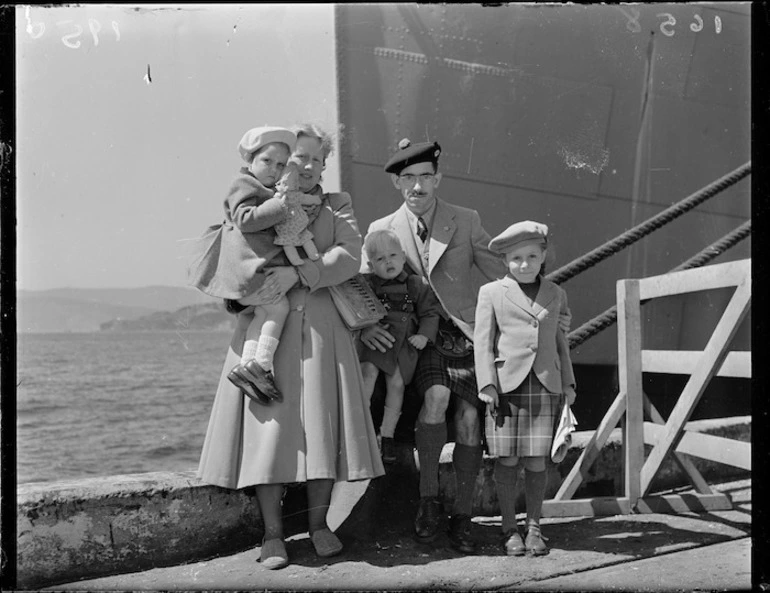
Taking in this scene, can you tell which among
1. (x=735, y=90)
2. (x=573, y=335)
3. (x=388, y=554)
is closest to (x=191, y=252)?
(x=388, y=554)

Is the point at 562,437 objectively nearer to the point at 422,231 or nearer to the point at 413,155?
the point at 422,231

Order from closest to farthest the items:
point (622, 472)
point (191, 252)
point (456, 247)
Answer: point (191, 252)
point (456, 247)
point (622, 472)

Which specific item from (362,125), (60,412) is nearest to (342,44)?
(362,125)

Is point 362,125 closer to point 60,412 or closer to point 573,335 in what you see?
point 573,335

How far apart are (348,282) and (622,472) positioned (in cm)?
198

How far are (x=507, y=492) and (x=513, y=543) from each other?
8.0 inches

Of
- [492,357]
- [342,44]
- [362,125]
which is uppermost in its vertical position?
[342,44]

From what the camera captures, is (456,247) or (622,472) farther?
(622,472)

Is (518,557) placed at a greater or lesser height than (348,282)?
lesser

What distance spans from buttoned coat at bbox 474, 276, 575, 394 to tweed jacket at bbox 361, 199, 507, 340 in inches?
6.8

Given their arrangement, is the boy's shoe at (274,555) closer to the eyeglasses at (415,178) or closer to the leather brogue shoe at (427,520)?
the leather brogue shoe at (427,520)

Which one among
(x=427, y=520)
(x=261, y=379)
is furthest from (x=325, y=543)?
(x=261, y=379)
